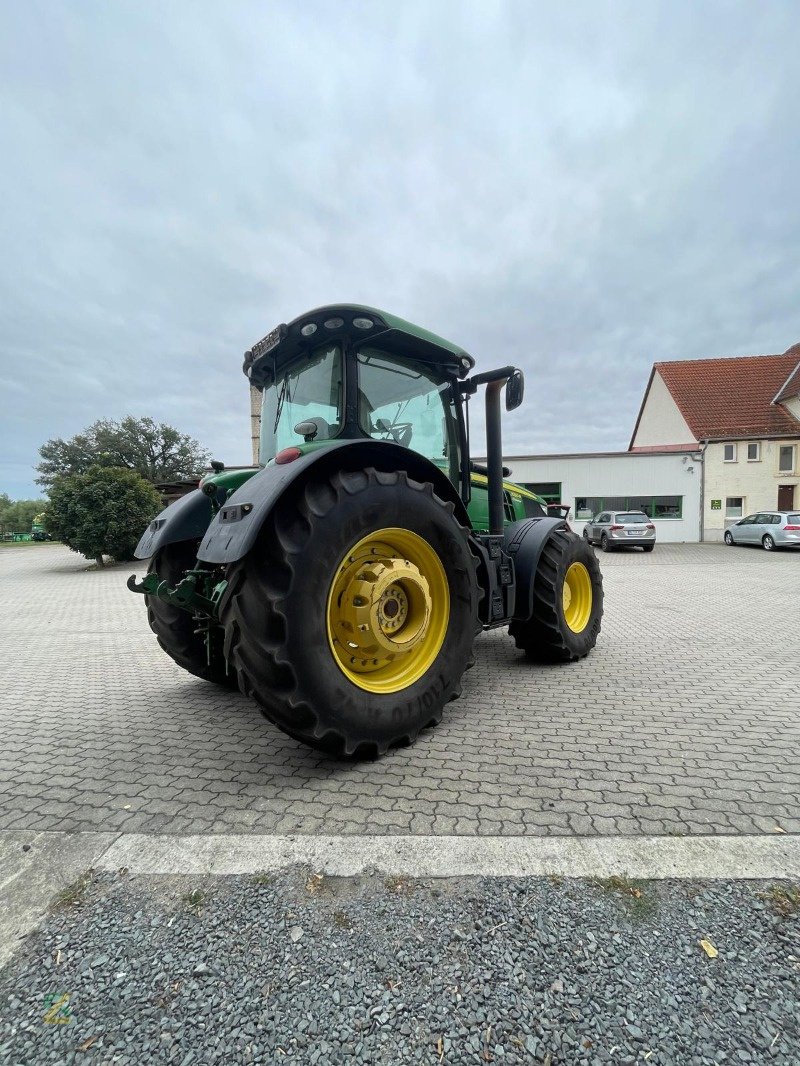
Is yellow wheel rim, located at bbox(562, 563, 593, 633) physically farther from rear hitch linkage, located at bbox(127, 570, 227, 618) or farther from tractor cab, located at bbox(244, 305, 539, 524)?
rear hitch linkage, located at bbox(127, 570, 227, 618)

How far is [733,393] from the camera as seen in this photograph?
23984 millimetres

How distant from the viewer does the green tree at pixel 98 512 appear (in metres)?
14.2

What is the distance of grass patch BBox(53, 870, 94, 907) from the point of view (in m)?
1.60

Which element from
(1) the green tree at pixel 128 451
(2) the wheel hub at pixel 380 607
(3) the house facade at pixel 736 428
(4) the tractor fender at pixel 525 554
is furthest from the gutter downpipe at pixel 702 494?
(1) the green tree at pixel 128 451

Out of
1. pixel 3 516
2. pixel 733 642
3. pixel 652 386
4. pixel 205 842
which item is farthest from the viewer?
pixel 3 516

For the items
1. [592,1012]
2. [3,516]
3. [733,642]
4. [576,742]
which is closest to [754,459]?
[733,642]

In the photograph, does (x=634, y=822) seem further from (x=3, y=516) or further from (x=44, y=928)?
(x=3, y=516)

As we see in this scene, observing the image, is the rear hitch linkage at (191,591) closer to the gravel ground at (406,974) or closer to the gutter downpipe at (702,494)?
the gravel ground at (406,974)

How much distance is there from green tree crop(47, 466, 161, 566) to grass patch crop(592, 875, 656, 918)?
15196 millimetres

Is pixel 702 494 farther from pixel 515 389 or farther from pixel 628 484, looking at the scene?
pixel 515 389

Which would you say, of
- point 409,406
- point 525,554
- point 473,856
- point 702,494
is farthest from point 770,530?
→ point 473,856

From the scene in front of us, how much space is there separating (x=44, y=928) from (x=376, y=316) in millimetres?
2841

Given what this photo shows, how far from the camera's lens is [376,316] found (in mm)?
2750

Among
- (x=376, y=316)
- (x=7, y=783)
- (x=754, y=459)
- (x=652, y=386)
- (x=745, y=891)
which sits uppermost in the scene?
(x=652, y=386)
